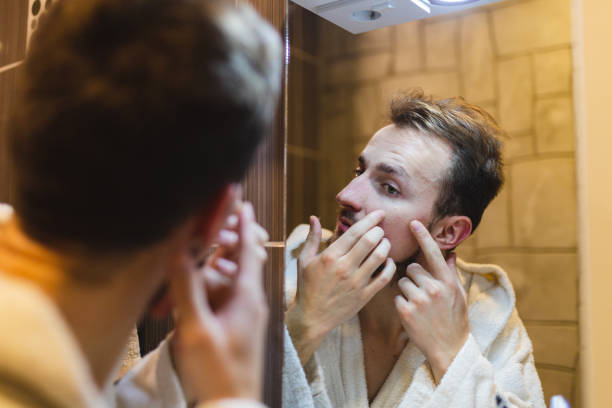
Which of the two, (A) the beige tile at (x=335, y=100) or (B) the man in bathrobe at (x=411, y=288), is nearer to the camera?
(B) the man in bathrobe at (x=411, y=288)

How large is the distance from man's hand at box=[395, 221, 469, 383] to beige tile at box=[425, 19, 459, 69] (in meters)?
0.33

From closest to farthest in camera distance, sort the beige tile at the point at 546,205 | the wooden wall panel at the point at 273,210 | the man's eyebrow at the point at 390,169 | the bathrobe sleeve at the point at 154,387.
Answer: the bathrobe sleeve at the point at 154,387 → the wooden wall panel at the point at 273,210 → the beige tile at the point at 546,205 → the man's eyebrow at the point at 390,169

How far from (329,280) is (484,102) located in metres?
0.46

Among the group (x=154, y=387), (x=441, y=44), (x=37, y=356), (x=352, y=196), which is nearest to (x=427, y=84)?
(x=441, y=44)

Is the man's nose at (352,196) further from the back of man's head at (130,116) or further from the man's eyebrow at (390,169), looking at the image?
the back of man's head at (130,116)

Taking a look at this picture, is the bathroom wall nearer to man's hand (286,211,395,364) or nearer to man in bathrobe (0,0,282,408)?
man's hand (286,211,395,364)

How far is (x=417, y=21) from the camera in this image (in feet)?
3.70

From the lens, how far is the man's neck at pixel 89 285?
1.39 ft

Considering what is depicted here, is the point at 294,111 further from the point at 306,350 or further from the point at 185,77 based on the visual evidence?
the point at 185,77

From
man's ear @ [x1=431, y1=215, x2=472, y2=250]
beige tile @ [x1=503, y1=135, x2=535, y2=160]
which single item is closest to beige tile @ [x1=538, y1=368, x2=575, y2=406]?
man's ear @ [x1=431, y1=215, x2=472, y2=250]

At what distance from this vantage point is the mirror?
1.00 metres

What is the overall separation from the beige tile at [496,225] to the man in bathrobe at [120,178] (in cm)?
73

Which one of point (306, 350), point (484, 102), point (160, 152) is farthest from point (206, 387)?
point (484, 102)

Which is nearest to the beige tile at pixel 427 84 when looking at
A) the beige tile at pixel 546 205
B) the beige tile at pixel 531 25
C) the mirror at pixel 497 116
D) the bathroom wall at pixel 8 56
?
the mirror at pixel 497 116
